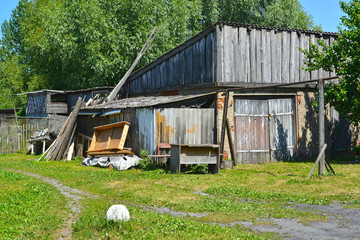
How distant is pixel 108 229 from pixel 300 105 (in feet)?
46.6

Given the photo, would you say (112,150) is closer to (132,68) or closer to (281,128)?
(281,128)

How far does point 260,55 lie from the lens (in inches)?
741

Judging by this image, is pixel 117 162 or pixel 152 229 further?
pixel 117 162

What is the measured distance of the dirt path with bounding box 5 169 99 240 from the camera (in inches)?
286

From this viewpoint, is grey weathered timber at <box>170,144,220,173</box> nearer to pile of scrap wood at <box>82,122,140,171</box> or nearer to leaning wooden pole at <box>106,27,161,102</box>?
pile of scrap wood at <box>82,122,140,171</box>

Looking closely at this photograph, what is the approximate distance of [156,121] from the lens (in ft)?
54.6

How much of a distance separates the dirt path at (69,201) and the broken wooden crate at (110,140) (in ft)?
11.3

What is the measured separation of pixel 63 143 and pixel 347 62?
13652mm

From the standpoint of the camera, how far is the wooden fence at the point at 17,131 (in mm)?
25312

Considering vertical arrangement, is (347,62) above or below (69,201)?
above

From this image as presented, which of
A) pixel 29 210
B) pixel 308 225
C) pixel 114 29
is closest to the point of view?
pixel 308 225

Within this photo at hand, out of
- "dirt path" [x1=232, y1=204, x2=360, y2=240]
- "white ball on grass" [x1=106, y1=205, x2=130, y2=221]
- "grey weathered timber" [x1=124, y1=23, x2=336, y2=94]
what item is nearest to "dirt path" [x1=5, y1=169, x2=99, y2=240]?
"white ball on grass" [x1=106, y1=205, x2=130, y2=221]

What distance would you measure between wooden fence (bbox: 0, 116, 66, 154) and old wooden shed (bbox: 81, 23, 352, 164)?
20.6 feet

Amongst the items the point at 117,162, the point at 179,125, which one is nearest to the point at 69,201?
the point at 117,162
